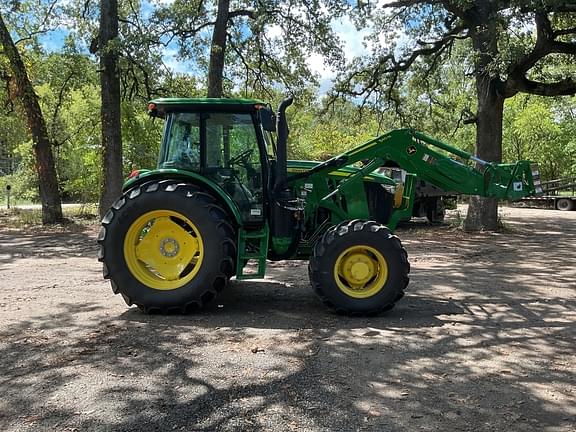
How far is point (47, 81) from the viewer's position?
838 inches

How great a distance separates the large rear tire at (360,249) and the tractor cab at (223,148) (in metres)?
0.97

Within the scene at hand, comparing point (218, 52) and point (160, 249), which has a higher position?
point (218, 52)

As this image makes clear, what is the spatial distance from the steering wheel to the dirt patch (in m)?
1.74

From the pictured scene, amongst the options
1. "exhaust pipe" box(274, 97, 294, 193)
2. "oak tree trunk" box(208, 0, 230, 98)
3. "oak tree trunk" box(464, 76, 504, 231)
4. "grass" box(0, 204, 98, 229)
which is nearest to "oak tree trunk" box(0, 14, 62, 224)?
"grass" box(0, 204, 98, 229)

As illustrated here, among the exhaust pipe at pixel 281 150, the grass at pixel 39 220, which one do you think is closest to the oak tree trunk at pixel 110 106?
the grass at pixel 39 220

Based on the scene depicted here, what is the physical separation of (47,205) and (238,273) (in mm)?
13817

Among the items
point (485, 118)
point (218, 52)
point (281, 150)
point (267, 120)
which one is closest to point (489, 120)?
Answer: point (485, 118)

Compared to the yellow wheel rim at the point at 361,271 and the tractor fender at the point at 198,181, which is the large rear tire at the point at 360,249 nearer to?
the yellow wheel rim at the point at 361,271

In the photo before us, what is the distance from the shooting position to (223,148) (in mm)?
6453

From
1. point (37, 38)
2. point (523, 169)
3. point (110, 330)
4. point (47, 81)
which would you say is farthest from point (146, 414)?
point (47, 81)

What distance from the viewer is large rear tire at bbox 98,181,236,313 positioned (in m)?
5.95

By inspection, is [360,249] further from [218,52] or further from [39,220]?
[39,220]

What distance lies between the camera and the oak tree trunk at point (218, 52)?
51.5 feet

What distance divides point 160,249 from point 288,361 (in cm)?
243
